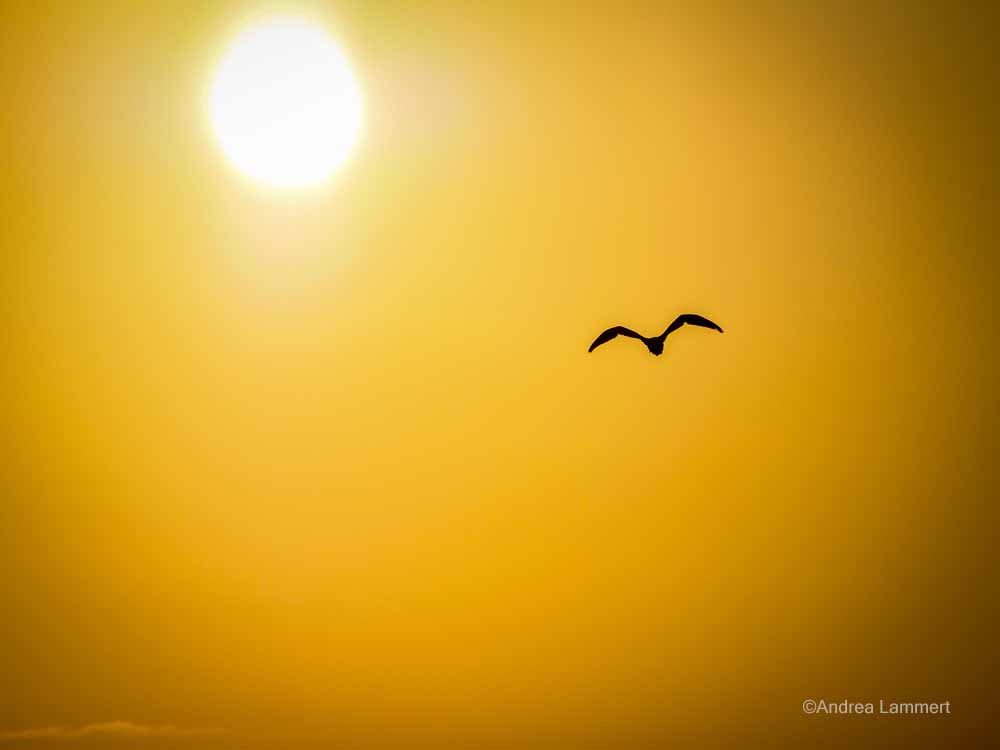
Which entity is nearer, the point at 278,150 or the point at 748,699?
the point at 278,150

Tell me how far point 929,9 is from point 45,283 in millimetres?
4254

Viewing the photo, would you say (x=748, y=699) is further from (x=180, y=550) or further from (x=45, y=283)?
(x=45, y=283)

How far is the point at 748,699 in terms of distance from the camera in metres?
2.71

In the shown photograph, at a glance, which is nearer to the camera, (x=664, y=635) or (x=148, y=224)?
(x=148, y=224)

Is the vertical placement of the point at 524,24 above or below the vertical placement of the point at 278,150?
above

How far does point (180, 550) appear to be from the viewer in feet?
8.68

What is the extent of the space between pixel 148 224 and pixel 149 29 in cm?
87

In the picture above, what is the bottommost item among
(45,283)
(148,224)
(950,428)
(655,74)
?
(950,428)

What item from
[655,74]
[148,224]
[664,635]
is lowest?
[664,635]

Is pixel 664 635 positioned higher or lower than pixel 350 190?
lower

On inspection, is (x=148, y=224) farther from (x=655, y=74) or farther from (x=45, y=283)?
(x=655, y=74)

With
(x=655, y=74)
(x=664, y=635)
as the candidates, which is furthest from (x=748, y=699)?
(x=655, y=74)

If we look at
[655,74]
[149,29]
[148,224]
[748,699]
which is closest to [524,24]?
[655,74]

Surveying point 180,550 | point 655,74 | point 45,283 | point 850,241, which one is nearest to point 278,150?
point 45,283
